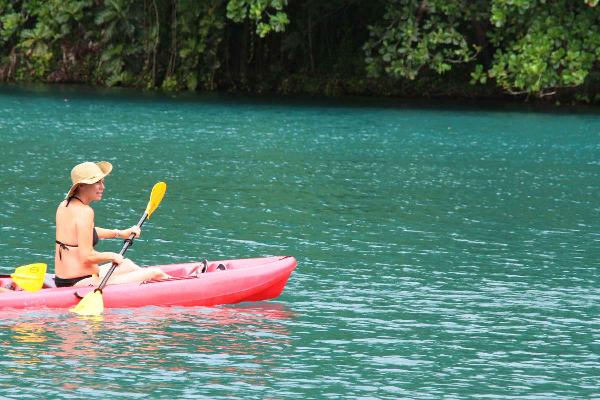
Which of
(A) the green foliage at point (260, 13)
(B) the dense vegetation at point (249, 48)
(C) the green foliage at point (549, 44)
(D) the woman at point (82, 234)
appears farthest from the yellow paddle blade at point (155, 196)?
(B) the dense vegetation at point (249, 48)

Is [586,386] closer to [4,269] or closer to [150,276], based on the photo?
[150,276]

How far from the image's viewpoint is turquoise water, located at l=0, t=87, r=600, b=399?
356 inches

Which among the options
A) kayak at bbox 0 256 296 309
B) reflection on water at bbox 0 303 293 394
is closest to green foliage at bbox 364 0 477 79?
kayak at bbox 0 256 296 309

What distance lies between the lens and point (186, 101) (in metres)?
32.3

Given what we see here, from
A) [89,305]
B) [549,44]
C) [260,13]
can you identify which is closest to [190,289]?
[89,305]

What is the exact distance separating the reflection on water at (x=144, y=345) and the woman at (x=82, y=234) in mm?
349

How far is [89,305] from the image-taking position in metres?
10.2

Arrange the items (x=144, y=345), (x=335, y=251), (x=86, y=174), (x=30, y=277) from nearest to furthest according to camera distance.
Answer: (x=144, y=345), (x=86, y=174), (x=30, y=277), (x=335, y=251)

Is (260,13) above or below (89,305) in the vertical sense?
above

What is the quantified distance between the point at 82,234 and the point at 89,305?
571 mm

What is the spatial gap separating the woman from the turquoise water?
359 mm

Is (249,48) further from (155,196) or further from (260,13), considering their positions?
(155,196)

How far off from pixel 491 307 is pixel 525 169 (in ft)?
32.9

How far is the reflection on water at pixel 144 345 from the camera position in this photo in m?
8.87
